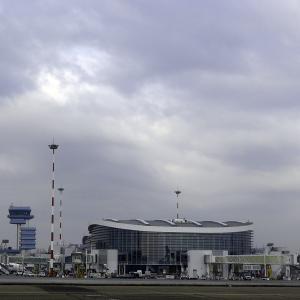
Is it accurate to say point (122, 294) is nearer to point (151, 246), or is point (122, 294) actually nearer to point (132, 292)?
point (132, 292)

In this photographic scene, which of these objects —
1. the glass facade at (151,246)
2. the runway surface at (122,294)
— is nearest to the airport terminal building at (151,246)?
the glass facade at (151,246)

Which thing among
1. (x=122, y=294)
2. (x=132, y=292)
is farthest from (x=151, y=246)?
(x=122, y=294)

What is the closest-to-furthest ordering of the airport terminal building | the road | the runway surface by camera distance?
the runway surface < the road < the airport terminal building

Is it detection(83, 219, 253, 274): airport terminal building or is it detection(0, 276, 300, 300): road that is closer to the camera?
detection(0, 276, 300, 300): road

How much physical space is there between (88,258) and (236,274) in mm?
47224

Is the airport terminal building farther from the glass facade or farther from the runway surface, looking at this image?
the runway surface

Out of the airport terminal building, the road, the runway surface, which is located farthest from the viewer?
the airport terminal building

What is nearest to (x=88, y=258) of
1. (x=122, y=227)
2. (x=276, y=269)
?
(x=122, y=227)

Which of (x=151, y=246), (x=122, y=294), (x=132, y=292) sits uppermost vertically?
(x=151, y=246)

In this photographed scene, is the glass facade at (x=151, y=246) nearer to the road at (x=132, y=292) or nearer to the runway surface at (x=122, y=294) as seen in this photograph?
the road at (x=132, y=292)

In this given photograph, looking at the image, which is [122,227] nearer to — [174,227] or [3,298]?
[174,227]

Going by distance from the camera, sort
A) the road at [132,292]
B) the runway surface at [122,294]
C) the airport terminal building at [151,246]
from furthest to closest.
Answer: the airport terminal building at [151,246]
the road at [132,292]
the runway surface at [122,294]

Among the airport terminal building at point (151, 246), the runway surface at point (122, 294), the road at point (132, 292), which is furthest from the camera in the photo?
the airport terminal building at point (151, 246)

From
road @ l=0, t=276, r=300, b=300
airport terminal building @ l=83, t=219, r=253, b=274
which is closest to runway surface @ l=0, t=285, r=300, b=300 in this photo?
road @ l=0, t=276, r=300, b=300
